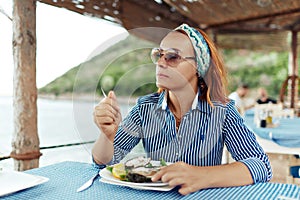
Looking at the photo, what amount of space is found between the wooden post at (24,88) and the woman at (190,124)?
4.46 feet

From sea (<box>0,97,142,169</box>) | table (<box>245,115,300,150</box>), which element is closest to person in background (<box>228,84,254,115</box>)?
table (<box>245,115,300,150</box>)

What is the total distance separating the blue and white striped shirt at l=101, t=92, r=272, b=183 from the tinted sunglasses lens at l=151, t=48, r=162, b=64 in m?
0.33

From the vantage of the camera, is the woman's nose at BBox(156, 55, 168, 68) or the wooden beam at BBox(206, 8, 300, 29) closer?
the woman's nose at BBox(156, 55, 168, 68)

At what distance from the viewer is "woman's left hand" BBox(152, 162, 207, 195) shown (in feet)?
3.24

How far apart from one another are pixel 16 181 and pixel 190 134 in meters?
0.62

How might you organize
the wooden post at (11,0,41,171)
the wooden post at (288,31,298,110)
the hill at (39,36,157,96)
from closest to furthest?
the hill at (39,36,157,96) → the wooden post at (11,0,41,171) → the wooden post at (288,31,298,110)

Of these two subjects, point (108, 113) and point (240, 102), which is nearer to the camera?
point (108, 113)

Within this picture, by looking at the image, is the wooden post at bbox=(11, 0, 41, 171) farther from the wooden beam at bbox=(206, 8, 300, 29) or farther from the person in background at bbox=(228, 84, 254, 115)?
the wooden beam at bbox=(206, 8, 300, 29)

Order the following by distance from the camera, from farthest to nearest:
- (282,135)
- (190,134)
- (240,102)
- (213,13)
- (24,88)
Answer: (213,13) < (240,102) < (282,135) < (24,88) < (190,134)

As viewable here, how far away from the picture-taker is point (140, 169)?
107 centimetres

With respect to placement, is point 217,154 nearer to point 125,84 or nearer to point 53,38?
point 125,84

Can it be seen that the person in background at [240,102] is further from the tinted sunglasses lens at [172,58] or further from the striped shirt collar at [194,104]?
the tinted sunglasses lens at [172,58]

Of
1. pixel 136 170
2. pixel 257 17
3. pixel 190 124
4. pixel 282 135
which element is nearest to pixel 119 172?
pixel 136 170

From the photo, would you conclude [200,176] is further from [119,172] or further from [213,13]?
[213,13]
